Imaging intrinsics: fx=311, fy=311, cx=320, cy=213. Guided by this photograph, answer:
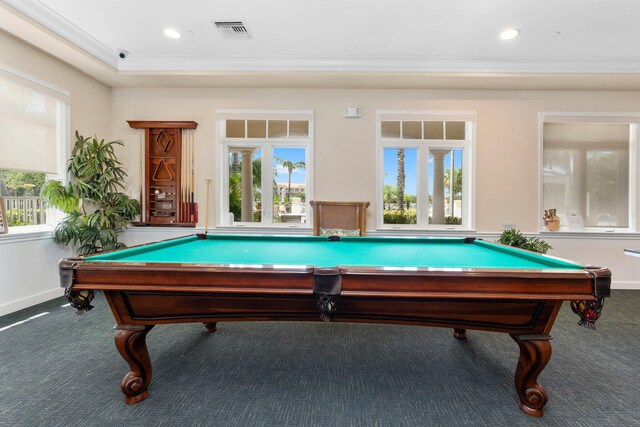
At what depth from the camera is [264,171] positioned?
4.67 meters

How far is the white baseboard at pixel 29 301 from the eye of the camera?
125 inches

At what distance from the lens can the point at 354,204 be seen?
4250 mm

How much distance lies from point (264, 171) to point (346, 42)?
207cm

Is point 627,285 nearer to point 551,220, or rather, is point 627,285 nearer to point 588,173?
point 551,220

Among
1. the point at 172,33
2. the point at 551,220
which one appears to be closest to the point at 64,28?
the point at 172,33

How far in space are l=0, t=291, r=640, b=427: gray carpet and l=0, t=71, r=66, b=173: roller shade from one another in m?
1.77

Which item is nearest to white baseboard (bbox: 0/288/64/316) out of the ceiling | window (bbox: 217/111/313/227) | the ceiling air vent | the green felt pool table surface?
window (bbox: 217/111/313/227)

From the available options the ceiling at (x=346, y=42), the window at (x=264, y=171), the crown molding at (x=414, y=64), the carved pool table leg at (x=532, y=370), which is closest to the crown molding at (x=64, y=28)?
the ceiling at (x=346, y=42)

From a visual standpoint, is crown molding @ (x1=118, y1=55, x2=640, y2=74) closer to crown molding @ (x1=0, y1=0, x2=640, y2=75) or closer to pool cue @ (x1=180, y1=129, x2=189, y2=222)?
crown molding @ (x1=0, y1=0, x2=640, y2=75)

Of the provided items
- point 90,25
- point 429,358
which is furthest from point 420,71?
point 90,25

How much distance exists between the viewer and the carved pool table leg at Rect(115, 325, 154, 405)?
5.60 feet

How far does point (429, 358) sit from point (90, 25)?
4.56 meters

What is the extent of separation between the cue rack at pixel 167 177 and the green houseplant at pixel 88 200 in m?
0.39

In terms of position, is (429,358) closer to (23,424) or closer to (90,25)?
(23,424)
